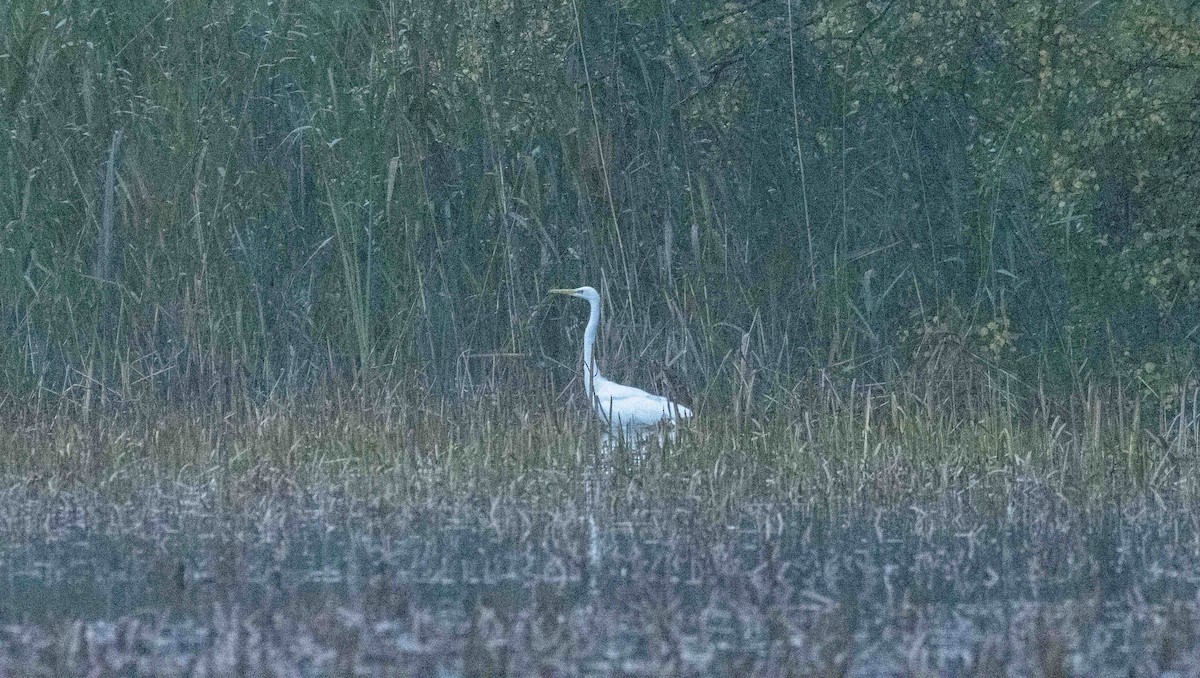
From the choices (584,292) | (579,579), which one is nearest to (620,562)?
(579,579)

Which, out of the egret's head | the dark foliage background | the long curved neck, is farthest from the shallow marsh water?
the dark foliage background

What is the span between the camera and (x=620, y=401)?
28.1ft

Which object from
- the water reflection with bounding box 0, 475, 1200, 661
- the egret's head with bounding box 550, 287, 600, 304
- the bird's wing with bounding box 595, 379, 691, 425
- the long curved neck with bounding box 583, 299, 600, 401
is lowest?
the bird's wing with bounding box 595, 379, 691, 425

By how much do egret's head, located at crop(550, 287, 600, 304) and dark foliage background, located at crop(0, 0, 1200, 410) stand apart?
0.66 ft

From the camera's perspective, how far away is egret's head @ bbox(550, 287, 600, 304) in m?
8.92

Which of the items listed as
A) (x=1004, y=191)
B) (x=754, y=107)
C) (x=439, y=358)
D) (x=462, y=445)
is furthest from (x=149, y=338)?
(x=1004, y=191)

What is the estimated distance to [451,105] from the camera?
378 inches

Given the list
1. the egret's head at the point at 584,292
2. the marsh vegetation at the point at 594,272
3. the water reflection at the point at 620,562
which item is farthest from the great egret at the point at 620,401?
the water reflection at the point at 620,562

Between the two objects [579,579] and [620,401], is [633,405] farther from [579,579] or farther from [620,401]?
[579,579]

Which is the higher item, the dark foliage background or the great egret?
the dark foliage background

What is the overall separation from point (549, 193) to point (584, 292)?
77 centimetres

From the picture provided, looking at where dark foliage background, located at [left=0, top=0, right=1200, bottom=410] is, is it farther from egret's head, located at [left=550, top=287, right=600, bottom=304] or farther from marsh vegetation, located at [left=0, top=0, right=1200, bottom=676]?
egret's head, located at [left=550, top=287, right=600, bottom=304]

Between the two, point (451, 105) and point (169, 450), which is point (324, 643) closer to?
point (169, 450)

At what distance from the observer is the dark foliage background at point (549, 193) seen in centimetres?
903
